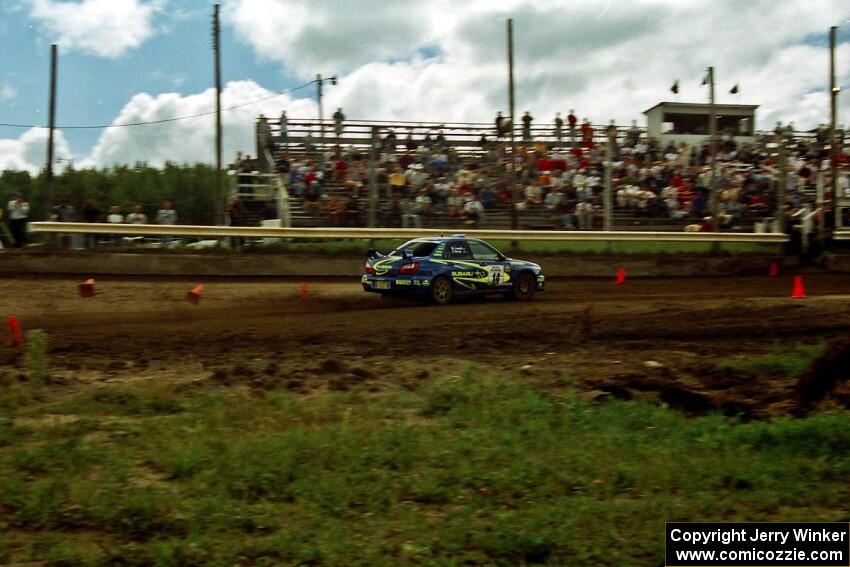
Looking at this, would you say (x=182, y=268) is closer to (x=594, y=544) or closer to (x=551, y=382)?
(x=551, y=382)

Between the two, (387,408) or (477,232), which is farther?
(477,232)

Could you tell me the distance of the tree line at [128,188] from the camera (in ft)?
75.3

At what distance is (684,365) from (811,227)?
51.6 feet

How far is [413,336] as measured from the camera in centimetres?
1255

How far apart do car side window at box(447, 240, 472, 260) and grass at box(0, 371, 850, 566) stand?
863cm

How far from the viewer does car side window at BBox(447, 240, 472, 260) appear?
1672cm

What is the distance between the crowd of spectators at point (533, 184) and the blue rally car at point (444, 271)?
585 cm

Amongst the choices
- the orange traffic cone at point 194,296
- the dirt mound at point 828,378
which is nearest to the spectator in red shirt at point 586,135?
the orange traffic cone at point 194,296

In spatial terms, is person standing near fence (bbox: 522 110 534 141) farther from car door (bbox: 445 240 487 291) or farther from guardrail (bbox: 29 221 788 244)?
car door (bbox: 445 240 487 291)

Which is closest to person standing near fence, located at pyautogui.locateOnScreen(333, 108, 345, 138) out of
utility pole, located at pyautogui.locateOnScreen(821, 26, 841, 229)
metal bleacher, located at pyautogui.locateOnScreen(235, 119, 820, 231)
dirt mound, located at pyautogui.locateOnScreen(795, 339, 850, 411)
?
metal bleacher, located at pyautogui.locateOnScreen(235, 119, 820, 231)

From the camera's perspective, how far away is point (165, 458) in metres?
6.30

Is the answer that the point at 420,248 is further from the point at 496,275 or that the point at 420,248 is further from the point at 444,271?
the point at 496,275

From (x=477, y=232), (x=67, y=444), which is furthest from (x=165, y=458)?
(x=477, y=232)

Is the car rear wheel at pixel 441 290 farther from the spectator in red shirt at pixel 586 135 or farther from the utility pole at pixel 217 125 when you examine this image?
the spectator in red shirt at pixel 586 135
